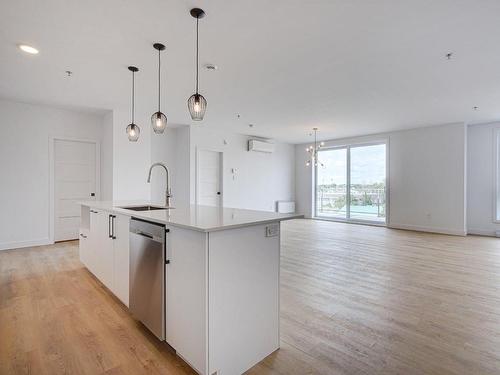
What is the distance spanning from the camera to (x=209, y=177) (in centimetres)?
716

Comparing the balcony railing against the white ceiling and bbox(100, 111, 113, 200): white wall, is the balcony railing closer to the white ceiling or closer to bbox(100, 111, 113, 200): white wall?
the white ceiling

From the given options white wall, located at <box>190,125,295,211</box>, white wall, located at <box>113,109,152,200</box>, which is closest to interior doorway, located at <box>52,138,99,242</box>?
white wall, located at <box>113,109,152,200</box>

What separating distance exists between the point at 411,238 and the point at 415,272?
268 cm

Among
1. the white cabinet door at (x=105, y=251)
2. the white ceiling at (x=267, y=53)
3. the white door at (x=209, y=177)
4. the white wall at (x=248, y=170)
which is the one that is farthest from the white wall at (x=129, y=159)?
the white cabinet door at (x=105, y=251)

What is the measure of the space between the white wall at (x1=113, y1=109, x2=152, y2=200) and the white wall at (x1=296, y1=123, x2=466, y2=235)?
608cm

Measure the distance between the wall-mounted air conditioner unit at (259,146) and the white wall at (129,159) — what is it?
10.2ft

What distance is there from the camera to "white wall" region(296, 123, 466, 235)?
6.29 meters

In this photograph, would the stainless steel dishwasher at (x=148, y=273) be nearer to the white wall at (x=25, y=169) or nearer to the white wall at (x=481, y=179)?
the white wall at (x=25, y=169)

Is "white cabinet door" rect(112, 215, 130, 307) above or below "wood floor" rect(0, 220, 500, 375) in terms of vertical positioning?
above

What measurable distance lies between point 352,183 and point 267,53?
19.9ft

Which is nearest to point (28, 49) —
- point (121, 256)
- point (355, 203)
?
point (121, 256)

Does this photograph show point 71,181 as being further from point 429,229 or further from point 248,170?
point 429,229

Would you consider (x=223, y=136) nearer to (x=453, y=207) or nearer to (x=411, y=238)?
(x=411, y=238)

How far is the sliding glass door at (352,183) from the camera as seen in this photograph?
303 inches
